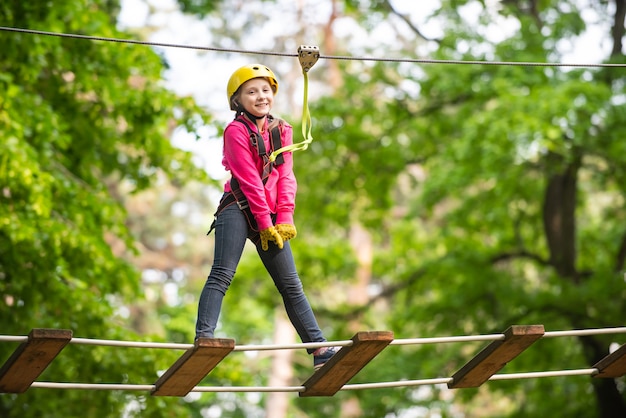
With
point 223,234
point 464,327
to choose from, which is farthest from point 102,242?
point 464,327

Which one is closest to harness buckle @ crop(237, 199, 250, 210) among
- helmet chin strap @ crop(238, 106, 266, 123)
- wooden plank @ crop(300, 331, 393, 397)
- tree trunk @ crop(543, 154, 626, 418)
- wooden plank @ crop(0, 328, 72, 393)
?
helmet chin strap @ crop(238, 106, 266, 123)

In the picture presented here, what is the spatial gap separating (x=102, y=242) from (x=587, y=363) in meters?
7.13

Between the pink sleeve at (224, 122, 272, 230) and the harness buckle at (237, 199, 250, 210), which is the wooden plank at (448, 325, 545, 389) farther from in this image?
the harness buckle at (237, 199, 250, 210)

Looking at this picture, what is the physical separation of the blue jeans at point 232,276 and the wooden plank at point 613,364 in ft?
5.80

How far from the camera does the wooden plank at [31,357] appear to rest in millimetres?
4227

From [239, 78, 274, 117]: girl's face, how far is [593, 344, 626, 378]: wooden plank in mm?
2438

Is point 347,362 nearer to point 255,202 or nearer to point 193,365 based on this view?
point 193,365

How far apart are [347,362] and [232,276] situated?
73cm

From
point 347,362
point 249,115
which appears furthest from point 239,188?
point 347,362

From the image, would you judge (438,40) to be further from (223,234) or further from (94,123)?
(223,234)

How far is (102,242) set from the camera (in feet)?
27.3

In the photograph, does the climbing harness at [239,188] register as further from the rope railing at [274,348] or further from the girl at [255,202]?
the rope railing at [274,348]

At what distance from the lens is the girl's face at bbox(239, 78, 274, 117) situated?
480 cm

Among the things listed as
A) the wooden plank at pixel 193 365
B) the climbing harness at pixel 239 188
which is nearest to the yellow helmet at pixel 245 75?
the climbing harness at pixel 239 188
